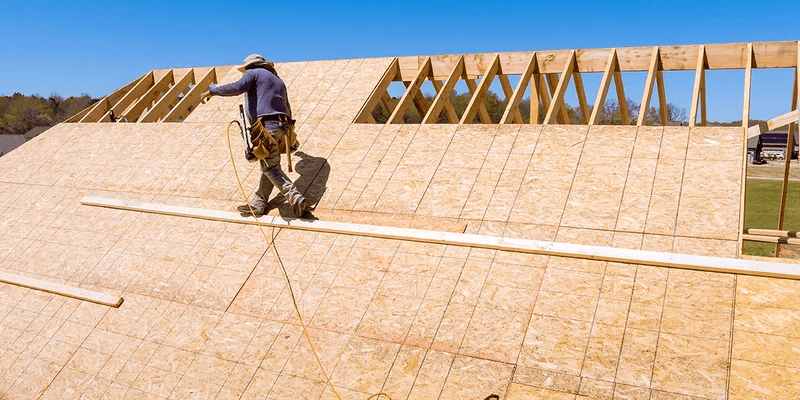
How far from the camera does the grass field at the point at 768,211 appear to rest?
13336mm

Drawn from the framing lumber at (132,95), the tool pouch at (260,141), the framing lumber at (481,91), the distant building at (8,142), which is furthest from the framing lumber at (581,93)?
the distant building at (8,142)

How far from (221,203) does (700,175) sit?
215 inches

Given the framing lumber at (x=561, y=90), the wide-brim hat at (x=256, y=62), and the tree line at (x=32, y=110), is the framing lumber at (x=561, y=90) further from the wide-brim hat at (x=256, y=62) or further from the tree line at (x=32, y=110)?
the tree line at (x=32, y=110)

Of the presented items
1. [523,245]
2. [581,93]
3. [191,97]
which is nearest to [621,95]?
[581,93]

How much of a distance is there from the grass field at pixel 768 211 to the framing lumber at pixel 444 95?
331 inches

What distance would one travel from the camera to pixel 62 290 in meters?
5.91

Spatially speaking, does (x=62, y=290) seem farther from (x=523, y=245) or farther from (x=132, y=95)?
(x=132, y=95)

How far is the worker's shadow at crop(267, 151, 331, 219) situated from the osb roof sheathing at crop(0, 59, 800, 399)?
38 mm

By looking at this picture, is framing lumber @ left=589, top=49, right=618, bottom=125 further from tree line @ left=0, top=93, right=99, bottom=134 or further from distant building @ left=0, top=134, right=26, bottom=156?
tree line @ left=0, top=93, right=99, bottom=134

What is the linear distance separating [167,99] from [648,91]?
344 inches

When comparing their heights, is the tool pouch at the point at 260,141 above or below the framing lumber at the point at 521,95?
above

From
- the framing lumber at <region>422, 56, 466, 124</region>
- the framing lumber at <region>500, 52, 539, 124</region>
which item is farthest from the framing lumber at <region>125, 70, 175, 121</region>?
the framing lumber at <region>500, 52, 539, 124</region>

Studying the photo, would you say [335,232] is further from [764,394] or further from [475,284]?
[764,394]

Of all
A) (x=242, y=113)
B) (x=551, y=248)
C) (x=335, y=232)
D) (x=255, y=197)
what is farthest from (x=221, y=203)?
(x=551, y=248)
